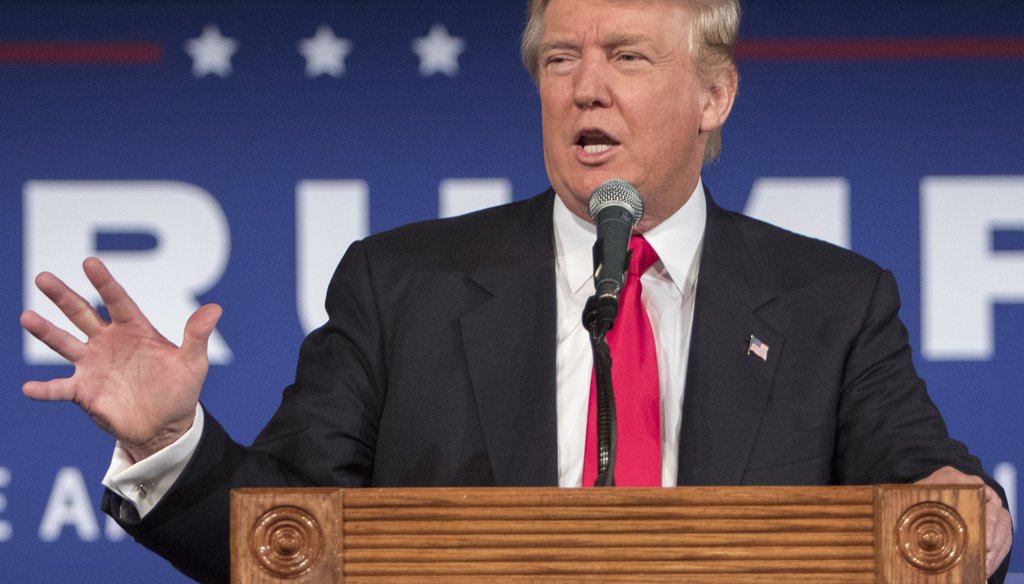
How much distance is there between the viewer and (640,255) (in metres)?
1.91

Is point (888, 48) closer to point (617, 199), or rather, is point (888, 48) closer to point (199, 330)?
point (617, 199)

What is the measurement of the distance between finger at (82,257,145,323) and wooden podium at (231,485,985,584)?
0.92ft

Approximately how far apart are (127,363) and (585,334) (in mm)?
664

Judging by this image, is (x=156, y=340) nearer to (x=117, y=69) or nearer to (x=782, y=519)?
(x=782, y=519)

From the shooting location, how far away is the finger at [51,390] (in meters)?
1.36

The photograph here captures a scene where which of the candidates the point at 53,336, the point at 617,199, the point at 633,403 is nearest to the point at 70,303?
the point at 53,336

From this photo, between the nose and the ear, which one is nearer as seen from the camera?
the nose

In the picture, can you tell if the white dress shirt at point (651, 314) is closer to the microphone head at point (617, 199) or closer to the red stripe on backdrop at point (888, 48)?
the microphone head at point (617, 199)

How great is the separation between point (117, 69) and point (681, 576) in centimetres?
204

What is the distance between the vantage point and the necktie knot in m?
1.89

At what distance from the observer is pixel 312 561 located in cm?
123

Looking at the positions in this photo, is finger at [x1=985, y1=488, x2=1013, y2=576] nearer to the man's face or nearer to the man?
the man

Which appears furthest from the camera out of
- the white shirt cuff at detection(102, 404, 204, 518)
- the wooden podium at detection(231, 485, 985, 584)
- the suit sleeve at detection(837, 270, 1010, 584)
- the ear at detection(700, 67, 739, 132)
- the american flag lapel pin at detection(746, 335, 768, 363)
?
the ear at detection(700, 67, 739, 132)

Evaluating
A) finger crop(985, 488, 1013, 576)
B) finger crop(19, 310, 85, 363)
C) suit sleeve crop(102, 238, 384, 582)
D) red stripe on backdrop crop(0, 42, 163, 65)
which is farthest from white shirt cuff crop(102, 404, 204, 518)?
red stripe on backdrop crop(0, 42, 163, 65)
